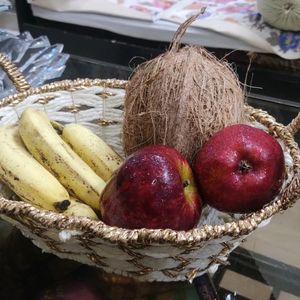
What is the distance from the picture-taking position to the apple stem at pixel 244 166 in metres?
0.48

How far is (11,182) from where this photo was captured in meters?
0.55

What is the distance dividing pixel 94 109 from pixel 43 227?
0.28 m

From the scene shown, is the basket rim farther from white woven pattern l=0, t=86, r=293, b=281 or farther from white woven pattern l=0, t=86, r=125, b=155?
white woven pattern l=0, t=86, r=125, b=155

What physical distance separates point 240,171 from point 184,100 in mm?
106

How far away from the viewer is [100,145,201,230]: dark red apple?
44 cm

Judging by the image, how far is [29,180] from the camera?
537 mm

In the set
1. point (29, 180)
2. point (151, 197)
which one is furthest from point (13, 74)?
point (151, 197)

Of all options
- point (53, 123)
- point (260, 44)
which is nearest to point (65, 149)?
point (53, 123)

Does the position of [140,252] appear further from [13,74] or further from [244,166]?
[13,74]

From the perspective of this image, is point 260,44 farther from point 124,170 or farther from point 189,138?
point 124,170

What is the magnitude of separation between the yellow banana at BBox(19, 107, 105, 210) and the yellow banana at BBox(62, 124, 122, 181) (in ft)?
0.05

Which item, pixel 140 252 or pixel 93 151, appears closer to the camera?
pixel 140 252

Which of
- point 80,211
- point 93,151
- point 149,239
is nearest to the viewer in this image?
point 149,239

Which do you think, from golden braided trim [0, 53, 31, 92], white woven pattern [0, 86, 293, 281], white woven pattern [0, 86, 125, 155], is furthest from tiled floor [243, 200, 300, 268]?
golden braided trim [0, 53, 31, 92]
